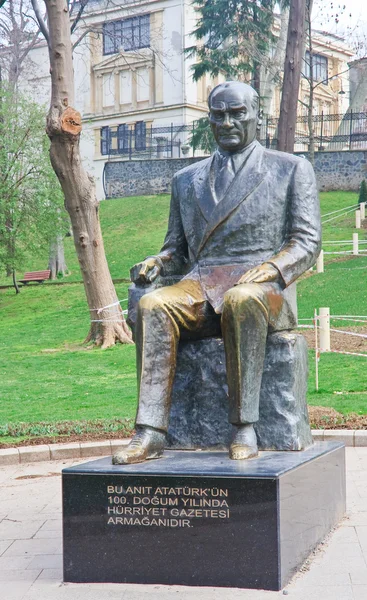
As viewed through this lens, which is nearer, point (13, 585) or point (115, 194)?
point (13, 585)

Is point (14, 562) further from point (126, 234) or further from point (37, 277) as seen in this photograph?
point (126, 234)

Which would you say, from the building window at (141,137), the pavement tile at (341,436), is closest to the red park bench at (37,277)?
the building window at (141,137)

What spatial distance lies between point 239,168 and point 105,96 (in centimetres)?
4525

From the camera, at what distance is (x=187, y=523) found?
472 centimetres

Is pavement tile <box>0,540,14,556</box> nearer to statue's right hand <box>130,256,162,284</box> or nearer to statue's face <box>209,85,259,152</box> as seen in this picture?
statue's right hand <box>130,256,162,284</box>

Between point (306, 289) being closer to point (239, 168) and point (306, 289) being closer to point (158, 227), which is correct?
point (158, 227)

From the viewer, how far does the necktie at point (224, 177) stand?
231 inches

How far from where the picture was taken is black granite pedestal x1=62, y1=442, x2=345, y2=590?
182 inches

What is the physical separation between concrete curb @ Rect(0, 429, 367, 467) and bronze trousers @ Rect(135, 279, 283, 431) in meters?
3.33

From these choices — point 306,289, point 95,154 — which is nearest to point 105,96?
point 95,154

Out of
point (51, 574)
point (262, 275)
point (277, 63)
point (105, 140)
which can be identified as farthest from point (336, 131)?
point (51, 574)

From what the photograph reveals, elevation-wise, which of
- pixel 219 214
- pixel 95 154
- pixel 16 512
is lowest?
pixel 16 512

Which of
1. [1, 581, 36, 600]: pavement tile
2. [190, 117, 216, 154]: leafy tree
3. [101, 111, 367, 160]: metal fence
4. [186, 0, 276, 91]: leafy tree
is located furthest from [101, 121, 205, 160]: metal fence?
[1, 581, 36, 600]: pavement tile

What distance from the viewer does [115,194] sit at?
42094mm
